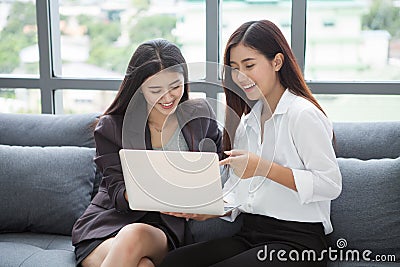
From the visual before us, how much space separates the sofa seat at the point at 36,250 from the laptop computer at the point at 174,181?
46cm

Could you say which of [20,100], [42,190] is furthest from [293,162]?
[20,100]

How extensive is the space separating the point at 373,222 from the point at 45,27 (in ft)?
5.99

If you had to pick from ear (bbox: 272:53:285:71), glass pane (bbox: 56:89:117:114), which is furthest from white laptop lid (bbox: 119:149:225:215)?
glass pane (bbox: 56:89:117:114)

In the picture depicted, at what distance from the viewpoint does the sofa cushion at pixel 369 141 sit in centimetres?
231

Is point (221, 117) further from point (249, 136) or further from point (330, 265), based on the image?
point (330, 265)

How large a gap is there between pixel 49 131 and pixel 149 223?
756 mm

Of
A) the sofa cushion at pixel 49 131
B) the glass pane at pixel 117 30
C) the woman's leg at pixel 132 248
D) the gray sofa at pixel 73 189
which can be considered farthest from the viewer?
the glass pane at pixel 117 30

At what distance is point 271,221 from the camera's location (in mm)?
2002

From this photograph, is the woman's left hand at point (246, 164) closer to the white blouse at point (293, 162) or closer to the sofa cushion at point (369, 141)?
the white blouse at point (293, 162)

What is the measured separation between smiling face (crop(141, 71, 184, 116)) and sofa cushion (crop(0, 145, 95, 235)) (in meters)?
0.66

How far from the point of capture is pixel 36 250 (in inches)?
88.6

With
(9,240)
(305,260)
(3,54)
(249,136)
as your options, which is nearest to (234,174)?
(249,136)

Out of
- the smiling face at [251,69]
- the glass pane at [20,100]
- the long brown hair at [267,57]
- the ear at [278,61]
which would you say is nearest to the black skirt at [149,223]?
the long brown hair at [267,57]

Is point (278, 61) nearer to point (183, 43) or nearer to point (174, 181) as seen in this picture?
point (174, 181)
